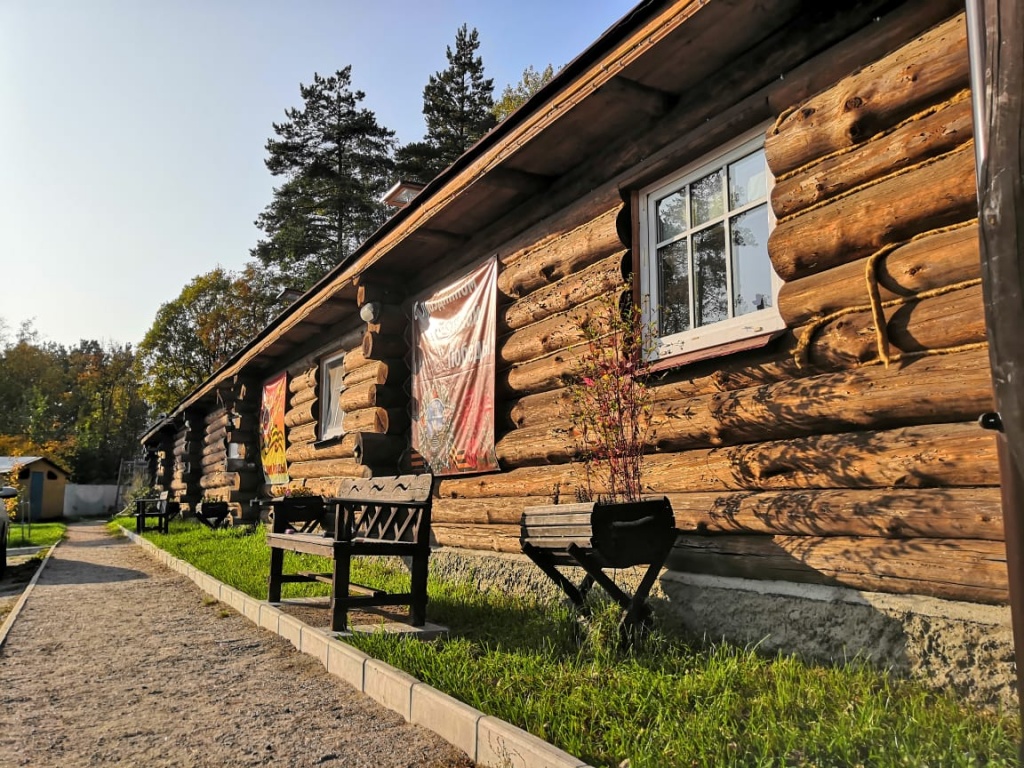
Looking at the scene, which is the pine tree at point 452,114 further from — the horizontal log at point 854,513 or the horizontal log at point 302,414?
the horizontal log at point 854,513

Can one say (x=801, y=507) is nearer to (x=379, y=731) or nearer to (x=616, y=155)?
(x=379, y=731)

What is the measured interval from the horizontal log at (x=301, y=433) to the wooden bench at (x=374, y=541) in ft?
17.3

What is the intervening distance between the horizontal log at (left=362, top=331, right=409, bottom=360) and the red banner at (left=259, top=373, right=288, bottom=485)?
17.9 ft

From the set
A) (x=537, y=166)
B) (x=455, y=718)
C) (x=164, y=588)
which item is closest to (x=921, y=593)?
(x=455, y=718)

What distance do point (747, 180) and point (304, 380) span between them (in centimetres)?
957

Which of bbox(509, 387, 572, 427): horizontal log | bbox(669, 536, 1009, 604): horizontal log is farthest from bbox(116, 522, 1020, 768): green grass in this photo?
bbox(509, 387, 572, 427): horizontal log

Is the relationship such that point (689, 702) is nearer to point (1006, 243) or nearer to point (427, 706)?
point (427, 706)

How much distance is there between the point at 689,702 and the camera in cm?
339

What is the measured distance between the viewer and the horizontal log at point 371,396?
29.1ft

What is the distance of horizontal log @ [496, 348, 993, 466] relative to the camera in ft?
11.3

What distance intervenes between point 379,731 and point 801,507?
2.41m

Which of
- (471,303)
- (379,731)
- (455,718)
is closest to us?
(455,718)

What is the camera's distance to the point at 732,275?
16.2 feet

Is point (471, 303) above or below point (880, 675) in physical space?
above
